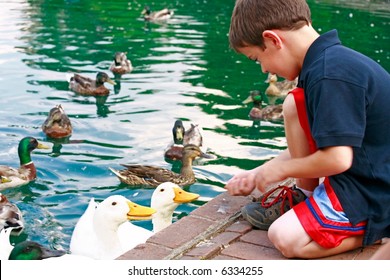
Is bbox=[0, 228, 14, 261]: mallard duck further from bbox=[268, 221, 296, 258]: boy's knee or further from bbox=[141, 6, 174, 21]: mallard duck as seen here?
bbox=[141, 6, 174, 21]: mallard duck

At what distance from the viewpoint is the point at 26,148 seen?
8.63 m

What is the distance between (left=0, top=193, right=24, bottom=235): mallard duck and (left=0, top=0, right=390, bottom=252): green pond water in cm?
10

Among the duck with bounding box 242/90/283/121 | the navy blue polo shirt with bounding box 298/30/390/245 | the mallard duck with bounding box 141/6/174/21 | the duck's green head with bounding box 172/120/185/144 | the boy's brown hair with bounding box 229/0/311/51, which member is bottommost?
the mallard duck with bounding box 141/6/174/21

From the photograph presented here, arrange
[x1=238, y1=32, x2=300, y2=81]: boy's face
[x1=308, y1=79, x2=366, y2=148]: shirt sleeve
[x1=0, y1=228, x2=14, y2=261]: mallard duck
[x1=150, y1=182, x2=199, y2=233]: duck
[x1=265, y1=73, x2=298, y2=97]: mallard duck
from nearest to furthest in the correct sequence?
1. [x1=308, y1=79, x2=366, y2=148]: shirt sleeve
2. [x1=238, y1=32, x2=300, y2=81]: boy's face
3. [x1=0, y1=228, x2=14, y2=261]: mallard duck
4. [x1=150, y1=182, x2=199, y2=233]: duck
5. [x1=265, y1=73, x2=298, y2=97]: mallard duck

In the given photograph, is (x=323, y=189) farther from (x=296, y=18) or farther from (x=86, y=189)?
(x=86, y=189)

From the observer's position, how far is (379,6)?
85.2 feet

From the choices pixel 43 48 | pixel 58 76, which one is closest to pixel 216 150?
pixel 58 76

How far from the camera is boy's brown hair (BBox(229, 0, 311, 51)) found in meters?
3.95

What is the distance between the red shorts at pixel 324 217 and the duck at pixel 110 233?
2.00 m

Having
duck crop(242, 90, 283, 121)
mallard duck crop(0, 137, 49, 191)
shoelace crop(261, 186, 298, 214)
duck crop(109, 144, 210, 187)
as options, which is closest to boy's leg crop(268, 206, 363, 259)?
shoelace crop(261, 186, 298, 214)

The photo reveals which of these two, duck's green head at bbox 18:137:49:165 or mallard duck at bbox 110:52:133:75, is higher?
duck's green head at bbox 18:137:49:165

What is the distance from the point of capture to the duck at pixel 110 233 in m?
5.79

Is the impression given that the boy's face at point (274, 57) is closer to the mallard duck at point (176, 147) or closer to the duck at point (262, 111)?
the mallard duck at point (176, 147)

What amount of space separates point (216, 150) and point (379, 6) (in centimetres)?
1837
